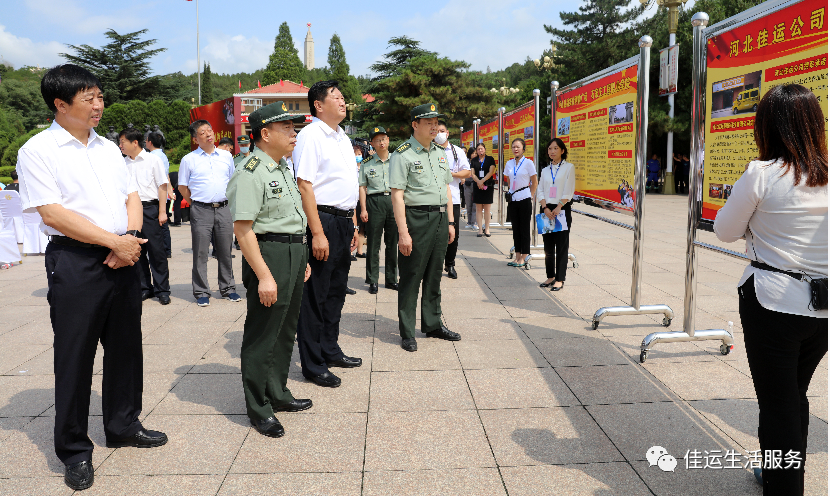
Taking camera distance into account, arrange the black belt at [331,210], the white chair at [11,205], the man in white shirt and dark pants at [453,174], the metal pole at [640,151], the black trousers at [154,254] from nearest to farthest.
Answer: the black belt at [331,210] → the metal pole at [640,151] → the black trousers at [154,254] → the man in white shirt and dark pants at [453,174] → the white chair at [11,205]

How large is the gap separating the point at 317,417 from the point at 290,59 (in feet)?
278

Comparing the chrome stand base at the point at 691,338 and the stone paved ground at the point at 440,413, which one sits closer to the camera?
the stone paved ground at the point at 440,413

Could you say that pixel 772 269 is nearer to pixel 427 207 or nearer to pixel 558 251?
pixel 427 207

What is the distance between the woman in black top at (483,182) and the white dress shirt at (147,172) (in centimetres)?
616

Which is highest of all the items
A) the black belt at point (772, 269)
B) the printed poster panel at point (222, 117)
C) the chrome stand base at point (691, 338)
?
the printed poster panel at point (222, 117)

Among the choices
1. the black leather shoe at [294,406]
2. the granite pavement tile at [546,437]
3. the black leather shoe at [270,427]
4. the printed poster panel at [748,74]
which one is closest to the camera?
the granite pavement tile at [546,437]

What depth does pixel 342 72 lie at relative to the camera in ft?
246

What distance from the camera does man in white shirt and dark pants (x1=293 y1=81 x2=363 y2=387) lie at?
3.79 m

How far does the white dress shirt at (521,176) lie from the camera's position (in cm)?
786

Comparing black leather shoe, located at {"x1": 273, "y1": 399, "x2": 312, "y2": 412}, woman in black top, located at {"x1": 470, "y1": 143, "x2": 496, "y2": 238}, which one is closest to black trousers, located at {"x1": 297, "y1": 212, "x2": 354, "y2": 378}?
black leather shoe, located at {"x1": 273, "y1": 399, "x2": 312, "y2": 412}

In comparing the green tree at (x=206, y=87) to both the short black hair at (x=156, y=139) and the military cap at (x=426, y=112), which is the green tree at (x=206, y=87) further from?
the military cap at (x=426, y=112)

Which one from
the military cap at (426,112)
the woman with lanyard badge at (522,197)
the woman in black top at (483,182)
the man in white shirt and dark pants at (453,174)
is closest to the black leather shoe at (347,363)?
the military cap at (426,112)

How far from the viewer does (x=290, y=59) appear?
81938mm

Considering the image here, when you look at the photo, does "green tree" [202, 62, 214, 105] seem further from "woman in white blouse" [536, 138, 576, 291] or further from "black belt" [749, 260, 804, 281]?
"black belt" [749, 260, 804, 281]
